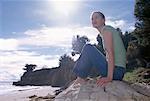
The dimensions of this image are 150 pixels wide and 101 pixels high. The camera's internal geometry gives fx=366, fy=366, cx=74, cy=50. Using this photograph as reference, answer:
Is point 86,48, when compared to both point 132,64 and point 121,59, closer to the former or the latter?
point 121,59

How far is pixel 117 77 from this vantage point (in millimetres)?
6223

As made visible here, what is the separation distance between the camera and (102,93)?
5.86 metres

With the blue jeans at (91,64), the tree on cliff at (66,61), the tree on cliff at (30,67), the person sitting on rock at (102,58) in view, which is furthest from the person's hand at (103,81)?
the tree on cliff at (30,67)

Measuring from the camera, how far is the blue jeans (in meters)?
6.07

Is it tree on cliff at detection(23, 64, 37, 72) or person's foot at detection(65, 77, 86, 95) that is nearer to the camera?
person's foot at detection(65, 77, 86, 95)

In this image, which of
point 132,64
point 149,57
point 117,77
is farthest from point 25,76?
point 117,77

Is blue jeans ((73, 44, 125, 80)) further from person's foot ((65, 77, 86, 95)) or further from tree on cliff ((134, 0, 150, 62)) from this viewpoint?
tree on cliff ((134, 0, 150, 62))

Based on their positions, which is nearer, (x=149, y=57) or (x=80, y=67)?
(x=80, y=67)

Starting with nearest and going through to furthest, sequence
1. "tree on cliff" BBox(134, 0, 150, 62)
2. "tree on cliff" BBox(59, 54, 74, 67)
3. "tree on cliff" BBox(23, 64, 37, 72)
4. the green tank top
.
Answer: the green tank top
"tree on cliff" BBox(134, 0, 150, 62)
"tree on cliff" BBox(59, 54, 74, 67)
"tree on cliff" BBox(23, 64, 37, 72)

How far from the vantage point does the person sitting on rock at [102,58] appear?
586 cm

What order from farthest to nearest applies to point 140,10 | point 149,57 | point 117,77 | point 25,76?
point 25,76
point 149,57
point 140,10
point 117,77

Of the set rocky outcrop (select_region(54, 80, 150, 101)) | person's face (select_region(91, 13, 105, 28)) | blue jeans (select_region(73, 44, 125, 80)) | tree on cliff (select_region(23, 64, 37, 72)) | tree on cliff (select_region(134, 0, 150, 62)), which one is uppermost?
tree on cliff (select_region(134, 0, 150, 62))

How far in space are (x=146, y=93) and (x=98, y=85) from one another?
0.90 metres

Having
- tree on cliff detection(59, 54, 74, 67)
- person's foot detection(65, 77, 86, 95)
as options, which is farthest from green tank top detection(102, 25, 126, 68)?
tree on cliff detection(59, 54, 74, 67)
